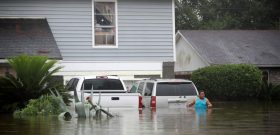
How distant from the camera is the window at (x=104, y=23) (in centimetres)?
2989

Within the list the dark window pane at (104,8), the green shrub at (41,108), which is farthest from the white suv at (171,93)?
the dark window pane at (104,8)

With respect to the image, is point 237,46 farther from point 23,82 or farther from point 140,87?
point 23,82

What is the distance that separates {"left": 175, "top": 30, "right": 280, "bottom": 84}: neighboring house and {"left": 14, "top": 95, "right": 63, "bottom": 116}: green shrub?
60.0 feet

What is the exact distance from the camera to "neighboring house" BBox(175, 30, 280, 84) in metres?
39.5

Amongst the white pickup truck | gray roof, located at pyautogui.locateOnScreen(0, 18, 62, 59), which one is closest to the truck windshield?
the white pickup truck

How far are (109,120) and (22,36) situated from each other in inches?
451

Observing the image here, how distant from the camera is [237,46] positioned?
41.4m

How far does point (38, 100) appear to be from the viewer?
2189cm

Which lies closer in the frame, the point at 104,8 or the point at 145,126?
the point at 145,126

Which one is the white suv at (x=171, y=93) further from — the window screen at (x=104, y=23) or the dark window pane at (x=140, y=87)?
the window screen at (x=104, y=23)

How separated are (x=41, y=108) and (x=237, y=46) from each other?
22041 mm

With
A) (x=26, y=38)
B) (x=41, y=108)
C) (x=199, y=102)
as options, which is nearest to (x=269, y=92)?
(x=199, y=102)

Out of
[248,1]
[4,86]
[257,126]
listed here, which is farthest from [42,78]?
[248,1]

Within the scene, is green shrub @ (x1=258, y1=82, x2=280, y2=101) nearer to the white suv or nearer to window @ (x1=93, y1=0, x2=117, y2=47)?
window @ (x1=93, y1=0, x2=117, y2=47)
